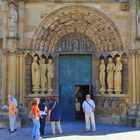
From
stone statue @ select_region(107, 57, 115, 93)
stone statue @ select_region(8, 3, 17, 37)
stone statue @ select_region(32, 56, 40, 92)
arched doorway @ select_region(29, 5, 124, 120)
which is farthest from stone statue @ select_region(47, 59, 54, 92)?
stone statue @ select_region(107, 57, 115, 93)

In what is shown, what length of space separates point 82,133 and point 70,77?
4537 millimetres

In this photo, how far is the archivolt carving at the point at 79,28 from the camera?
16.8 metres

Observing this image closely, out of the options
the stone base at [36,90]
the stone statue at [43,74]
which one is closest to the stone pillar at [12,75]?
the stone base at [36,90]

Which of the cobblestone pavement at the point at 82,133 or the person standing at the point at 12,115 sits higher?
the person standing at the point at 12,115

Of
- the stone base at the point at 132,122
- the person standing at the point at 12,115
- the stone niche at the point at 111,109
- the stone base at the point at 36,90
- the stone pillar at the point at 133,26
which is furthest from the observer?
the stone niche at the point at 111,109

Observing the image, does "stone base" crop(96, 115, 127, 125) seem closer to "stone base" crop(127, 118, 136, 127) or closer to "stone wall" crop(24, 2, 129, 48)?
"stone base" crop(127, 118, 136, 127)

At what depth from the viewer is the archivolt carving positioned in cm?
1678

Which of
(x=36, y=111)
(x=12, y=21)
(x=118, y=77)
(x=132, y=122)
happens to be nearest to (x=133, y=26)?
(x=118, y=77)

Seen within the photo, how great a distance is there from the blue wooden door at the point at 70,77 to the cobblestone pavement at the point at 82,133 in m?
1.64

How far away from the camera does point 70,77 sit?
58.1 feet

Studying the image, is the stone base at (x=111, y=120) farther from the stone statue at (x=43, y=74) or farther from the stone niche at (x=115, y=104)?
the stone statue at (x=43, y=74)

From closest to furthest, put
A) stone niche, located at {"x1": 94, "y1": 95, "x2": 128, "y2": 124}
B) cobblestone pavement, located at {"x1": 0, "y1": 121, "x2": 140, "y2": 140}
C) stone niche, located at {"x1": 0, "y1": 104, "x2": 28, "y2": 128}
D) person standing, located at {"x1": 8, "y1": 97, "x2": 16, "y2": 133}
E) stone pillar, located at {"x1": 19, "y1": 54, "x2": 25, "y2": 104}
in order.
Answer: cobblestone pavement, located at {"x1": 0, "y1": 121, "x2": 140, "y2": 140} → person standing, located at {"x1": 8, "y1": 97, "x2": 16, "y2": 133} → stone niche, located at {"x1": 0, "y1": 104, "x2": 28, "y2": 128} → stone pillar, located at {"x1": 19, "y1": 54, "x2": 25, "y2": 104} → stone niche, located at {"x1": 94, "y1": 95, "x2": 128, "y2": 124}

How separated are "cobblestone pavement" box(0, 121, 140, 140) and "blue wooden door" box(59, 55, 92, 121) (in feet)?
5.37

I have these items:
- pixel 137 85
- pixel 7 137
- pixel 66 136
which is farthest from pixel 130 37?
pixel 7 137
